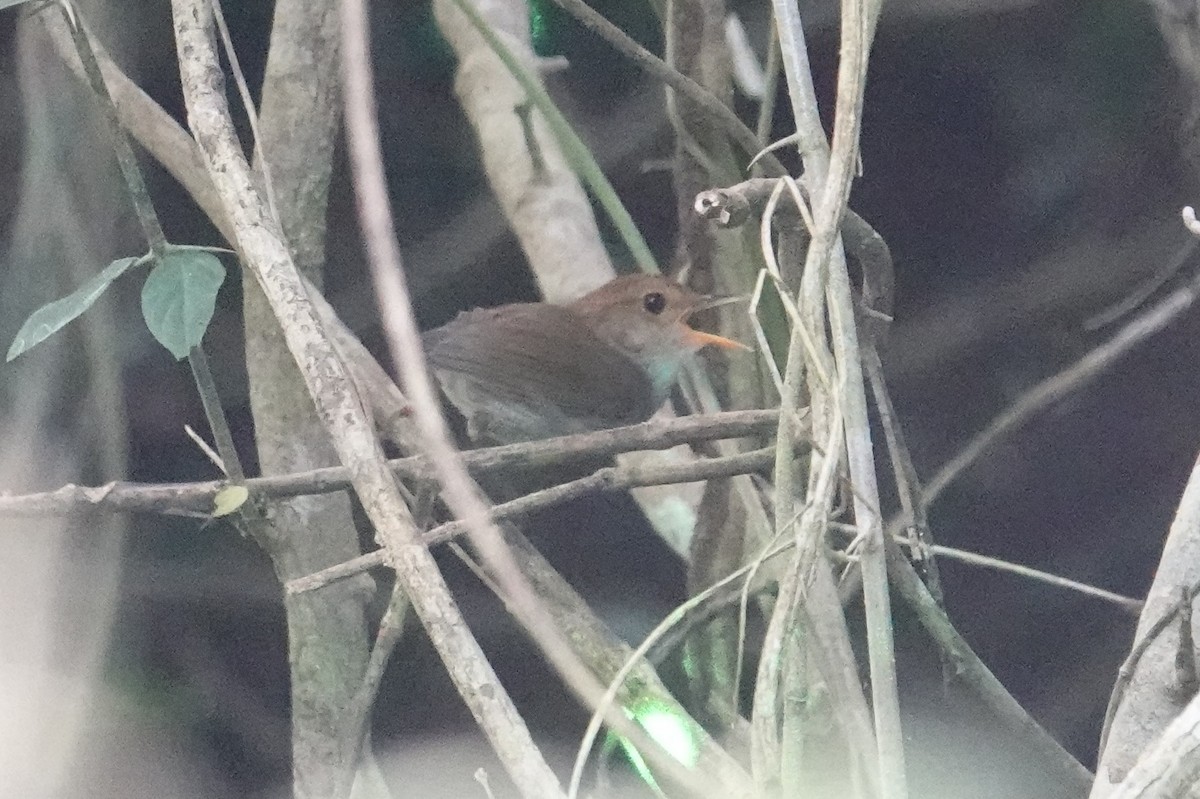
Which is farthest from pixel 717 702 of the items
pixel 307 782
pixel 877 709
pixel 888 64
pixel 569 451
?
pixel 888 64

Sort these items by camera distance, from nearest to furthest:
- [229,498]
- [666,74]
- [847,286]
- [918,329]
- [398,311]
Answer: [398,311] < [847,286] < [229,498] < [666,74] < [918,329]

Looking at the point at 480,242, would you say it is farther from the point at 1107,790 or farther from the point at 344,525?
the point at 1107,790

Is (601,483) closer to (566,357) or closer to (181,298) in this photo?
(181,298)

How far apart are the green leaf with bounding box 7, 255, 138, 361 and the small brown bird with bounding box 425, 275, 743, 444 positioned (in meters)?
1.00

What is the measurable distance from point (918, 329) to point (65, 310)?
165 centimetres

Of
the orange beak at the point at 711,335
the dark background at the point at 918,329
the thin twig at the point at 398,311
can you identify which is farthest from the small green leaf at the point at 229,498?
the dark background at the point at 918,329

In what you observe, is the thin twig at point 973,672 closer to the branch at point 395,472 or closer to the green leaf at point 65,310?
the branch at point 395,472

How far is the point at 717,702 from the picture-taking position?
1525 millimetres

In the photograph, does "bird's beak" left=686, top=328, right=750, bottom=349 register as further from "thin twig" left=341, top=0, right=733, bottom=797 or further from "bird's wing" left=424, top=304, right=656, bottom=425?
"thin twig" left=341, top=0, right=733, bottom=797

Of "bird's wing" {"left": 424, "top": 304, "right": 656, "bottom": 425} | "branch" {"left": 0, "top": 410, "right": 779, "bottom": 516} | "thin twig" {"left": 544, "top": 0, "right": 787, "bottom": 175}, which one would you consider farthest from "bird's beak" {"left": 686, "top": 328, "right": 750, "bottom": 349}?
"branch" {"left": 0, "top": 410, "right": 779, "bottom": 516}

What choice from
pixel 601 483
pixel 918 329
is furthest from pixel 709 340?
pixel 601 483

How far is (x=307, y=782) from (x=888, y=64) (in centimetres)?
162

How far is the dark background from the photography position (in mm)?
2018

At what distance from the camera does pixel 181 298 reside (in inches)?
40.4
